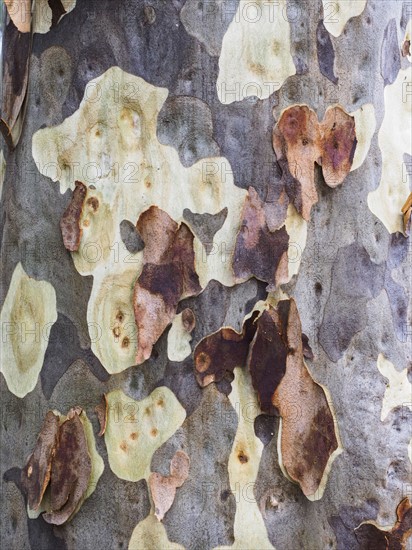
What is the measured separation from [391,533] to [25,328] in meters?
0.57

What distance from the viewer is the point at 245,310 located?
92cm

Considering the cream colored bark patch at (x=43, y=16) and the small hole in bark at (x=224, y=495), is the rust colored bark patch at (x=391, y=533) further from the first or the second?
the cream colored bark patch at (x=43, y=16)

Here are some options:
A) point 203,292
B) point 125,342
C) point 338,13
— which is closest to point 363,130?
point 338,13

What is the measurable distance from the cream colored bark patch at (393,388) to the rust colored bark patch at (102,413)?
372mm

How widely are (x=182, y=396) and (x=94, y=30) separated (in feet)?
1.69

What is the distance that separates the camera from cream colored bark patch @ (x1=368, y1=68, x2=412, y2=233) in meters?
1.01

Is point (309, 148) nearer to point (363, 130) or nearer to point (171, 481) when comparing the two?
point (363, 130)

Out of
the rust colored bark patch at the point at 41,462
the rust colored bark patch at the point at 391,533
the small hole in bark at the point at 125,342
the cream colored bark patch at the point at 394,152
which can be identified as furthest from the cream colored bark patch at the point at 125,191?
the rust colored bark patch at the point at 391,533

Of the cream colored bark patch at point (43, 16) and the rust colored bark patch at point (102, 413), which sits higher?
the cream colored bark patch at point (43, 16)

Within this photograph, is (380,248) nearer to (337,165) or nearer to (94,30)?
(337,165)

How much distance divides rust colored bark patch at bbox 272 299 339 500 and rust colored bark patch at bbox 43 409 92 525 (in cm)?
26

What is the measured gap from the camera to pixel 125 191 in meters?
0.94

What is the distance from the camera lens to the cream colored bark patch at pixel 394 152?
1013mm

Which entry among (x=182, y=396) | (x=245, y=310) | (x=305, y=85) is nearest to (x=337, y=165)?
(x=305, y=85)
